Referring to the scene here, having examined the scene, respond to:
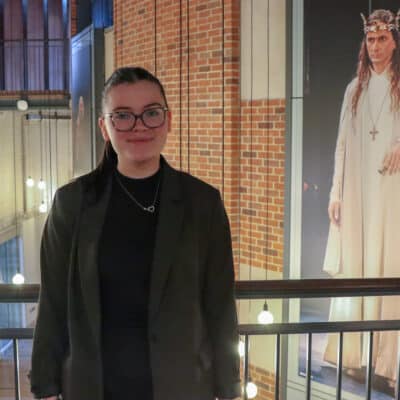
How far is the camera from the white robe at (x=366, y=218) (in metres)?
4.80

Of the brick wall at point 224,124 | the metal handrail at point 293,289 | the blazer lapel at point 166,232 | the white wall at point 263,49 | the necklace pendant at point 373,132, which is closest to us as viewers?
the blazer lapel at point 166,232

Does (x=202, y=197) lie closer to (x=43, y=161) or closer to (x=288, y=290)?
(x=288, y=290)

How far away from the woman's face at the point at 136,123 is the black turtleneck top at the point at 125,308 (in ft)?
0.58

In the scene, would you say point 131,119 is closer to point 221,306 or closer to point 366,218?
point 221,306

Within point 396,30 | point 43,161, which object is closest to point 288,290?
point 396,30

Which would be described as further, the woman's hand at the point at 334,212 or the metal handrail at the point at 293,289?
the woman's hand at the point at 334,212

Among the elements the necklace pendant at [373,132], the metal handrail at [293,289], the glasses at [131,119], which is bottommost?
the metal handrail at [293,289]

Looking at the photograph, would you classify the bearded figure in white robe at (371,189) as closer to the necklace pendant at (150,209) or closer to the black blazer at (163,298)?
the black blazer at (163,298)

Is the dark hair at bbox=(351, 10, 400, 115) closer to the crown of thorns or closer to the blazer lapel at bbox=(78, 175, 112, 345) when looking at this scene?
the crown of thorns

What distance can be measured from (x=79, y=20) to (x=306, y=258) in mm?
6485

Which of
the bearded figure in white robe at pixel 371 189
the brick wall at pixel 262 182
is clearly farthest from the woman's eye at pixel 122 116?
the brick wall at pixel 262 182

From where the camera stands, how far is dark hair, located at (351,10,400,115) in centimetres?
473

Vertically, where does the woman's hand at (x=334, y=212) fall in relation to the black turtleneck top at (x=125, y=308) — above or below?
below

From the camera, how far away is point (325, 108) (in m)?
5.25
